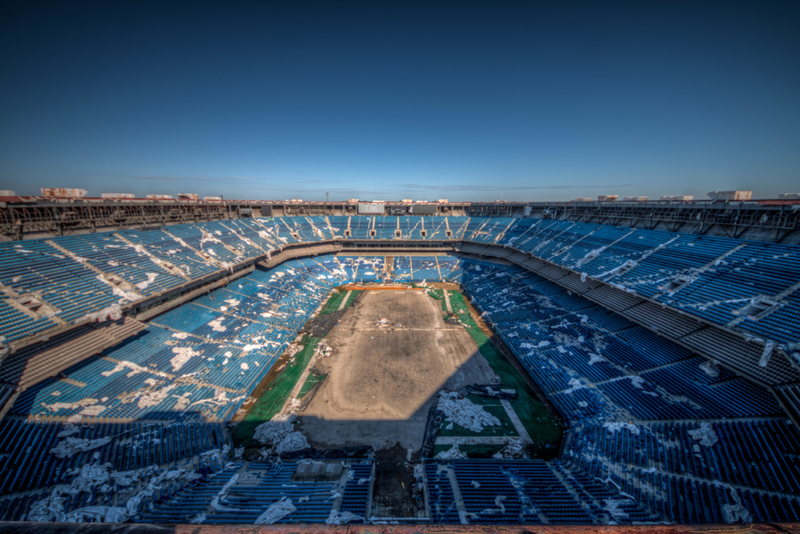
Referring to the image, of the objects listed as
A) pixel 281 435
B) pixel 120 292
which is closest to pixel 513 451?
pixel 281 435

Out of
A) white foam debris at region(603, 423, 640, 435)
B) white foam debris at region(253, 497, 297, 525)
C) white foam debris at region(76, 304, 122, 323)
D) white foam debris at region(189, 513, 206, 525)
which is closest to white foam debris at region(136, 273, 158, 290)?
white foam debris at region(76, 304, 122, 323)

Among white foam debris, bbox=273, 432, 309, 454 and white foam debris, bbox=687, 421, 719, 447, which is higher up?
white foam debris, bbox=687, 421, 719, 447

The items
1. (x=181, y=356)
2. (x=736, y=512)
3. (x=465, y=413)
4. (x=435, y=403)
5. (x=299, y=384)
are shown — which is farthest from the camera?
(x=299, y=384)

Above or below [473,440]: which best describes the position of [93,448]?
above

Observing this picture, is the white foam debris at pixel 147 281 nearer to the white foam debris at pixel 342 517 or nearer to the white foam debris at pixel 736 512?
the white foam debris at pixel 342 517

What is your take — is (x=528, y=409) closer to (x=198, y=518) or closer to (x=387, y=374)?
(x=387, y=374)

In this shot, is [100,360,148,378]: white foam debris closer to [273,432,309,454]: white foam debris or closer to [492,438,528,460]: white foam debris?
[273,432,309,454]: white foam debris
